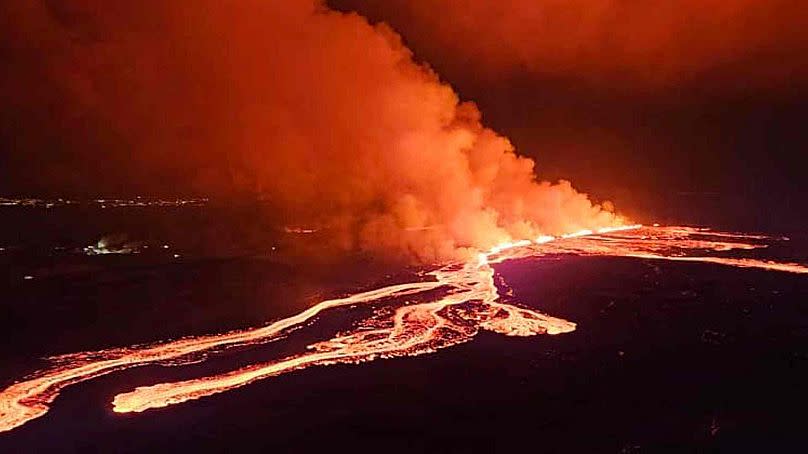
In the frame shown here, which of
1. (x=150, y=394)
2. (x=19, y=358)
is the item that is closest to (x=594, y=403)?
(x=150, y=394)

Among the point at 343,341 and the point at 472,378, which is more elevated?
the point at 343,341

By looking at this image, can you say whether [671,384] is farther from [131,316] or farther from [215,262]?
[215,262]

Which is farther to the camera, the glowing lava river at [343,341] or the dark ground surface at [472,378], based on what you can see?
the glowing lava river at [343,341]

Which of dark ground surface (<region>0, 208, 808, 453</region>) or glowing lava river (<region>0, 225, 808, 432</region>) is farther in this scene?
glowing lava river (<region>0, 225, 808, 432</region>)

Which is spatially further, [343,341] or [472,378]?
[343,341]
